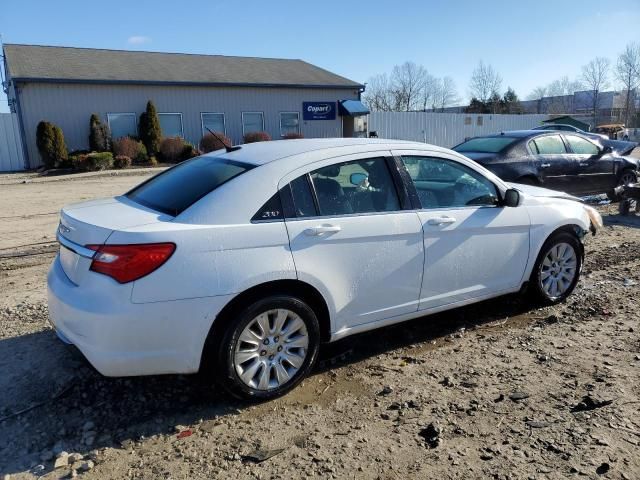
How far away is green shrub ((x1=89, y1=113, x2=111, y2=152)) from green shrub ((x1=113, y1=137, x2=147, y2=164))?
523mm

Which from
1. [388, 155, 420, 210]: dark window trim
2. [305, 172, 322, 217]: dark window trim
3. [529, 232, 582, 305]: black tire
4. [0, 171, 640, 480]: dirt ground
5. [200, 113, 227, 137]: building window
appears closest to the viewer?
[0, 171, 640, 480]: dirt ground

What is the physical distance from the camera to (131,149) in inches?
965

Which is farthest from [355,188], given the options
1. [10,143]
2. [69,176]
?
[10,143]

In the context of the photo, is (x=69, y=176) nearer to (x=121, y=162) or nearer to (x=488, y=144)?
(x=121, y=162)

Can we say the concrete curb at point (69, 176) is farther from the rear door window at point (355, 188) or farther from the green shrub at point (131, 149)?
the rear door window at point (355, 188)

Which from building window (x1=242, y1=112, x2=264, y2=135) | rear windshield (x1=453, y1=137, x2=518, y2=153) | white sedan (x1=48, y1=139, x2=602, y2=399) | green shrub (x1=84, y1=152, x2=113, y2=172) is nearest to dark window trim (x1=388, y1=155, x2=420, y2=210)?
white sedan (x1=48, y1=139, x2=602, y2=399)

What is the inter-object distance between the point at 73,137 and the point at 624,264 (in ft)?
78.9

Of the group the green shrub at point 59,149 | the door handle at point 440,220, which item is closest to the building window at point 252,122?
the green shrub at point 59,149

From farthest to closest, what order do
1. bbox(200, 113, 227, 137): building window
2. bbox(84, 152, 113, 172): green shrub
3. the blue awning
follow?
the blue awning → bbox(200, 113, 227, 137): building window → bbox(84, 152, 113, 172): green shrub

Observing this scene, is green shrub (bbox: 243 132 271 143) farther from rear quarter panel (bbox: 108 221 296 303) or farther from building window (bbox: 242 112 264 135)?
rear quarter panel (bbox: 108 221 296 303)

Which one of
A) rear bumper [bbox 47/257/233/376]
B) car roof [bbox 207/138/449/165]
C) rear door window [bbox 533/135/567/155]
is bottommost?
rear bumper [bbox 47/257/233/376]

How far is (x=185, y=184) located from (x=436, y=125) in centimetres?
3132

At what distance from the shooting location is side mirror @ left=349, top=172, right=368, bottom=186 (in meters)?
3.90

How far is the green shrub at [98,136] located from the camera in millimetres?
24391
